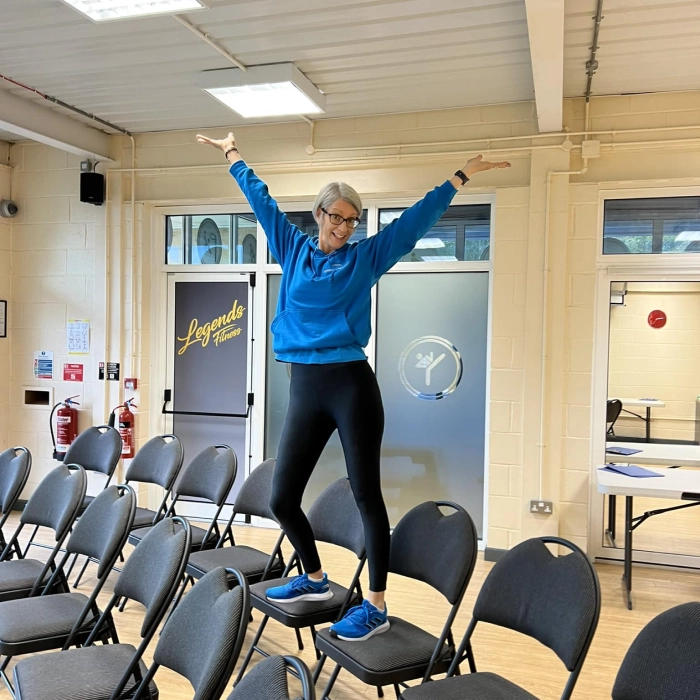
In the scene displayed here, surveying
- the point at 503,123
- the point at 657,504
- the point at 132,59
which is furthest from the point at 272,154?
the point at 657,504

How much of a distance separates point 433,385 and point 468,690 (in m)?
2.84

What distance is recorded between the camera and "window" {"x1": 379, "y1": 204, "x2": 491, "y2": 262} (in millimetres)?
4445

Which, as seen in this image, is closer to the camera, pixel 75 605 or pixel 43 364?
pixel 75 605

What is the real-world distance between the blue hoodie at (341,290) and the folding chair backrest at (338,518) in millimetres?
711

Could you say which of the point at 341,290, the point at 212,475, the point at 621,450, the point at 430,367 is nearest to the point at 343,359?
the point at 341,290

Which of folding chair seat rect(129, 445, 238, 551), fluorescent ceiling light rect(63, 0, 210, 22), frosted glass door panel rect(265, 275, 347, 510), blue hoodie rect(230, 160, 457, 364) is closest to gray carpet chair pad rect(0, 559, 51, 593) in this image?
folding chair seat rect(129, 445, 238, 551)

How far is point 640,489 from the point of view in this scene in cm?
352

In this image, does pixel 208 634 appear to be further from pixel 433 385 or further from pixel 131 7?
pixel 433 385

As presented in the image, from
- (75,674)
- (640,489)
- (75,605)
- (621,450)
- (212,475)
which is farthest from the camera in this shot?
(621,450)

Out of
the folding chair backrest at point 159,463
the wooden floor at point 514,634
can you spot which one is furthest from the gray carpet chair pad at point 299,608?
the folding chair backrest at point 159,463

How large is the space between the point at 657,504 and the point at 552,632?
3.09 meters

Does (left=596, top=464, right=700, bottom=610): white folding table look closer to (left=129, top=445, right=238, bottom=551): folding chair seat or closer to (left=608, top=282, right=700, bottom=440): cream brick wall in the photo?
(left=608, top=282, right=700, bottom=440): cream brick wall

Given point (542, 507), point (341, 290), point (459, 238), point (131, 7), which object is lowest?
point (542, 507)

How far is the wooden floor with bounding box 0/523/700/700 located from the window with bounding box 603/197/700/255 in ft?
6.58
